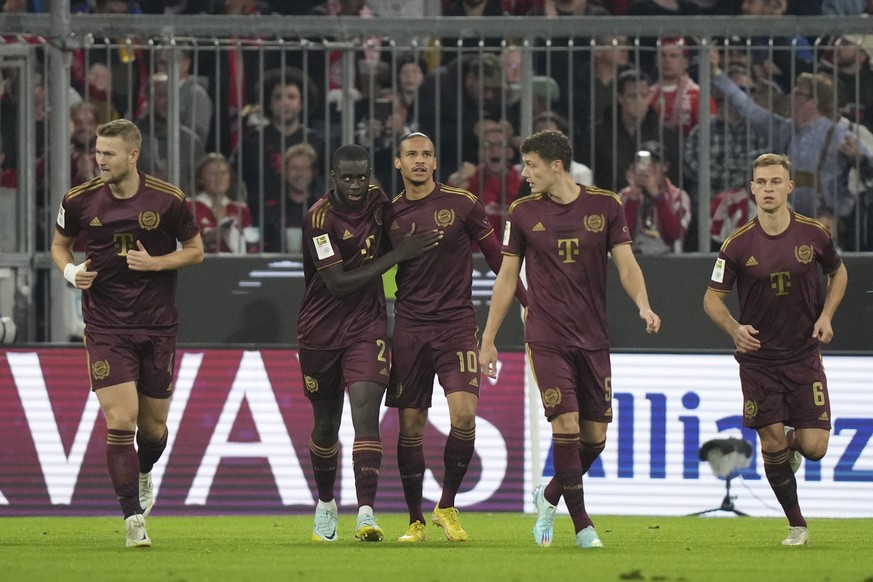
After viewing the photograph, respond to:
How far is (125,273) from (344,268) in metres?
1.21

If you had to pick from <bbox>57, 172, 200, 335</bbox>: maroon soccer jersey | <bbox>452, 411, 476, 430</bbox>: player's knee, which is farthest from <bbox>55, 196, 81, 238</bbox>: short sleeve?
<bbox>452, 411, 476, 430</bbox>: player's knee

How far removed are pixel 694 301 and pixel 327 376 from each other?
4.32 m

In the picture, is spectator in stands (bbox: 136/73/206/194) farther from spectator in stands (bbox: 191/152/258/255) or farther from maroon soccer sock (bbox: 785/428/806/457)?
maroon soccer sock (bbox: 785/428/806/457)

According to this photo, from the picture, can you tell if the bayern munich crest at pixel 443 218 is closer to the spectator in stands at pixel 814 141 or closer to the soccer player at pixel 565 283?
the soccer player at pixel 565 283

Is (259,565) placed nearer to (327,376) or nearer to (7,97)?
(327,376)

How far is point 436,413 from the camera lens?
12.2m

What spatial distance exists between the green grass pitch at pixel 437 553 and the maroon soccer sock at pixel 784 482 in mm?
218

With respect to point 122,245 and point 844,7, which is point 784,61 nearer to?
point 844,7

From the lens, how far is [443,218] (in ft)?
30.4

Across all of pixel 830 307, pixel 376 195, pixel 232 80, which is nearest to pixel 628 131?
pixel 232 80

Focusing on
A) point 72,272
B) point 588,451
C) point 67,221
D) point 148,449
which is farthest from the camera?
point 148,449

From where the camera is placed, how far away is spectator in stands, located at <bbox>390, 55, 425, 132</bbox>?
41.7ft

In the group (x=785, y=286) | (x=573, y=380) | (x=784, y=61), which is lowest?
(x=573, y=380)

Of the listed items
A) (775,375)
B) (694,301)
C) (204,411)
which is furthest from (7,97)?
(775,375)
